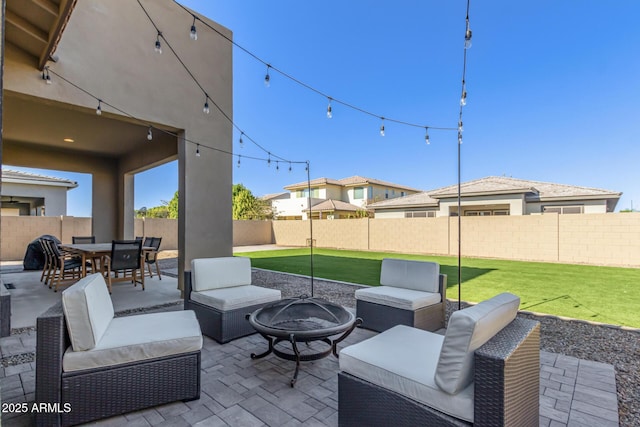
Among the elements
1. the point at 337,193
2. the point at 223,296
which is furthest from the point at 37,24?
the point at 337,193

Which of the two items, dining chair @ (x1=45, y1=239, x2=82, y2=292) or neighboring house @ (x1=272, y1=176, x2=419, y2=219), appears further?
neighboring house @ (x1=272, y1=176, x2=419, y2=219)

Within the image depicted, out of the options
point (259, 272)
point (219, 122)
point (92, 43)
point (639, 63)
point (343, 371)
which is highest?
point (639, 63)

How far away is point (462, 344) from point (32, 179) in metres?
17.2

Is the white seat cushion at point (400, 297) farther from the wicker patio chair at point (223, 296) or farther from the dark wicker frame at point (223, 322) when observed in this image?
the dark wicker frame at point (223, 322)

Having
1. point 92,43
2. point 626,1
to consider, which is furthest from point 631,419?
point 626,1

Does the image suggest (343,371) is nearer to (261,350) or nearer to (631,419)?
(261,350)

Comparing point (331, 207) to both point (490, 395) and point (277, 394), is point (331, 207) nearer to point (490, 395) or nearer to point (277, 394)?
point (277, 394)

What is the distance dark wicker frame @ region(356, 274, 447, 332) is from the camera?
139 inches

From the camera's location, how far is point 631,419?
83.7 inches

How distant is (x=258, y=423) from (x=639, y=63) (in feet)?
40.6

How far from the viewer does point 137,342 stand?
2.26m

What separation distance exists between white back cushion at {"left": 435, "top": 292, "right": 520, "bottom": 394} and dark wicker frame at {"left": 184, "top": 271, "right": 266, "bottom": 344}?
233 centimetres

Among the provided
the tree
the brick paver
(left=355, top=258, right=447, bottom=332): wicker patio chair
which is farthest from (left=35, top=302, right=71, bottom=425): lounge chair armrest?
the tree

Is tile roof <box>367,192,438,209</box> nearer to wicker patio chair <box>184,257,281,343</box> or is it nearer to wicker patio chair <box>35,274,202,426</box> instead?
wicker patio chair <box>184,257,281,343</box>
